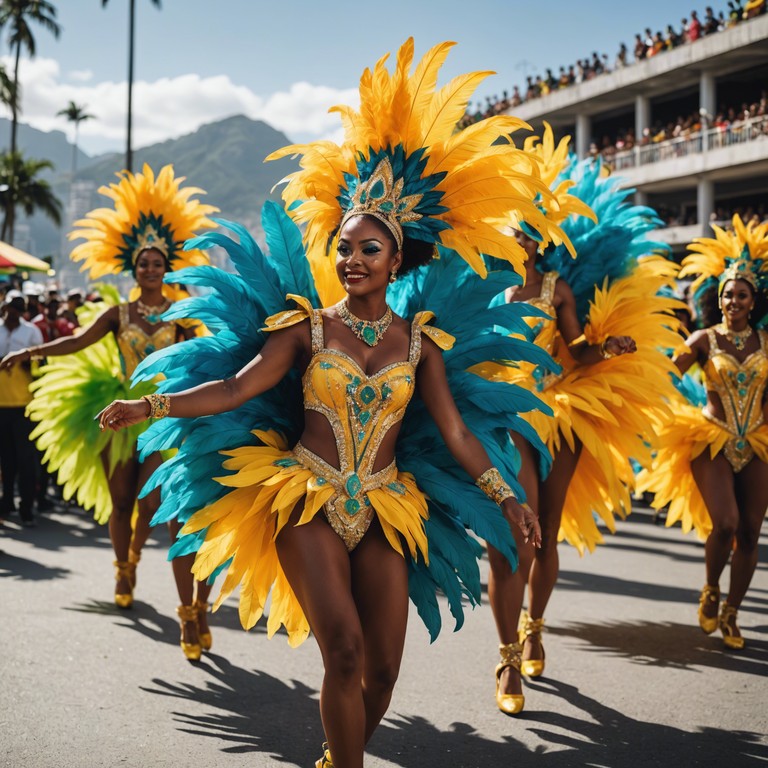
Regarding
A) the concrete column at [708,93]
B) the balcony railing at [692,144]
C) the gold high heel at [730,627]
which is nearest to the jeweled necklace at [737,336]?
the gold high heel at [730,627]

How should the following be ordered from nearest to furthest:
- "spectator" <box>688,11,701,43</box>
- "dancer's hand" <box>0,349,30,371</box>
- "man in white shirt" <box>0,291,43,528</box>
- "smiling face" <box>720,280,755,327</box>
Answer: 1. "dancer's hand" <box>0,349,30,371</box>
2. "smiling face" <box>720,280,755,327</box>
3. "man in white shirt" <box>0,291,43,528</box>
4. "spectator" <box>688,11,701,43</box>

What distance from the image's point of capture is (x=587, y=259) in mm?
5688

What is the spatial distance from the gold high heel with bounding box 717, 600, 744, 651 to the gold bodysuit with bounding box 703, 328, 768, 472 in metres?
0.85

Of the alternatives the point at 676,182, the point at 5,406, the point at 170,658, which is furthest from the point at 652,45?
the point at 170,658

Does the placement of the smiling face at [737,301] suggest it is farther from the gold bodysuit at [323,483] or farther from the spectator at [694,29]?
the spectator at [694,29]

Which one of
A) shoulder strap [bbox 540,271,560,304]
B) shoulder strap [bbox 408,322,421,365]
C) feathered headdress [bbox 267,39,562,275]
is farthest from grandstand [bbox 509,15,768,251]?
shoulder strap [bbox 408,322,421,365]

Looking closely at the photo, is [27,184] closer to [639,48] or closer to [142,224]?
[639,48]

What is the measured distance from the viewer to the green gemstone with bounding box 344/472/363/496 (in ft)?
11.5

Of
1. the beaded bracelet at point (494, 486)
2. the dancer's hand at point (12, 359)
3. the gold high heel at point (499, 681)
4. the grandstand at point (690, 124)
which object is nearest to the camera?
the beaded bracelet at point (494, 486)

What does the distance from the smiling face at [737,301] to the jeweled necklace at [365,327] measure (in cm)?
323

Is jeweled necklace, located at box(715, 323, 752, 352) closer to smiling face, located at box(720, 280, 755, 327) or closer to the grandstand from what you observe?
smiling face, located at box(720, 280, 755, 327)

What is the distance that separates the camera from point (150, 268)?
21.1 feet

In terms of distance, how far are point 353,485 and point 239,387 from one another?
538 mm

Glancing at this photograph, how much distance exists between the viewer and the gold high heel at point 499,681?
179 inches
